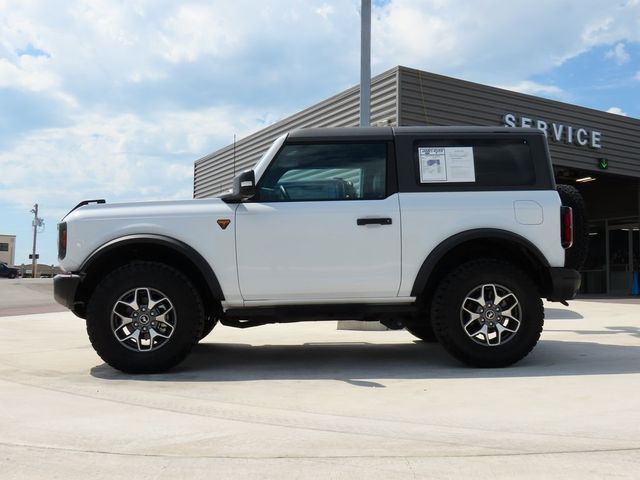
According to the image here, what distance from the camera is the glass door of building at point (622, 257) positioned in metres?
21.2

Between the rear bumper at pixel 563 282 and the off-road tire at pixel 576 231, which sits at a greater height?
the off-road tire at pixel 576 231

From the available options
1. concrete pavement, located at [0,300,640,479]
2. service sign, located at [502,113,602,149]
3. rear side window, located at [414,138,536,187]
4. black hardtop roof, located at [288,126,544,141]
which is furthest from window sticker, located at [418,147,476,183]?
service sign, located at [502,113,602,149]

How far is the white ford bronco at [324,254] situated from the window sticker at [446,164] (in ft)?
0.04

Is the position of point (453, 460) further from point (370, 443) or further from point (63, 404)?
point (63, 404)

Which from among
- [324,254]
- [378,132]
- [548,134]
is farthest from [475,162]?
[548,134]

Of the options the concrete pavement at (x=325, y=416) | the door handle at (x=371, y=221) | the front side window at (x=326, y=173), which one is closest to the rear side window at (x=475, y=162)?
the front side window at (x=326, y=173)

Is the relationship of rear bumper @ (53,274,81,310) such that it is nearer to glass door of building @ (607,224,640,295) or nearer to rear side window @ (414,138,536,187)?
rear side window @ (414,138,536,187)

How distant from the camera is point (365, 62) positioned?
9938mm

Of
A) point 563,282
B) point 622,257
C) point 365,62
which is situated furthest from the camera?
point 622,257

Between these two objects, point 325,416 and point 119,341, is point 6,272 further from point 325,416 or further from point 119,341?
point 325,416

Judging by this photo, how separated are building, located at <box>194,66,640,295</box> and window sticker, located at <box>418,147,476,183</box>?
24.5 ft

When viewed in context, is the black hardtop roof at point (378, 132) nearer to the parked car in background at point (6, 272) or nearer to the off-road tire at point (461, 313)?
the off-road tire at point (461, 313)

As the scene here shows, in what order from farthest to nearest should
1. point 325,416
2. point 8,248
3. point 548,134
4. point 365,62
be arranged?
point 8,248, point 548,134, point 365,62, point 325,416

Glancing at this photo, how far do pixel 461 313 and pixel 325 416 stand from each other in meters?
1.85
